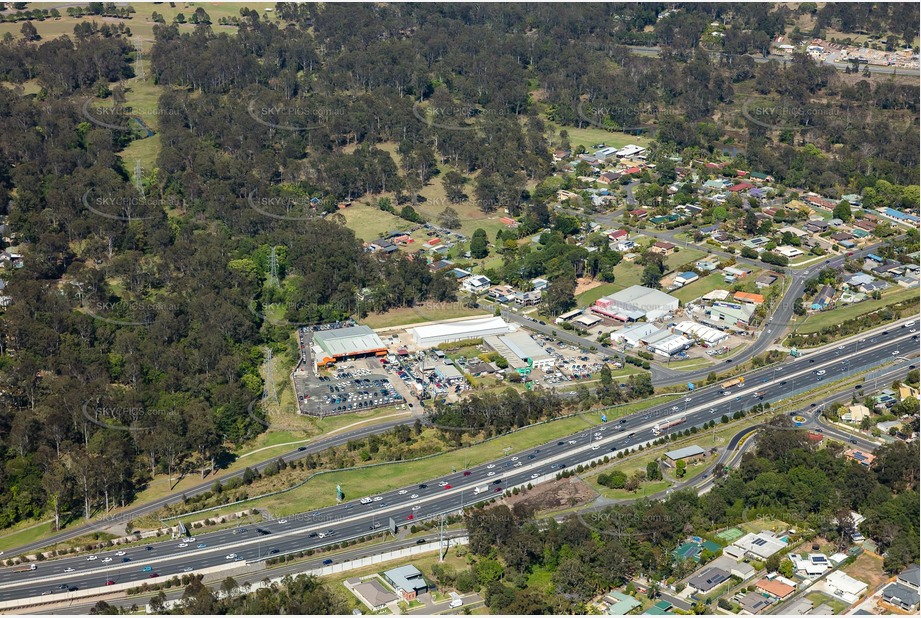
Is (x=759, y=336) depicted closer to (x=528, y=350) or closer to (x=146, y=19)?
(x=528, y=350)

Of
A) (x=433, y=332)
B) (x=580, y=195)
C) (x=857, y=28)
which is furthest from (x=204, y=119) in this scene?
(x=857, y=28)

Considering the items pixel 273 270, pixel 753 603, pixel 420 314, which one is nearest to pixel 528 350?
pixel 420 314

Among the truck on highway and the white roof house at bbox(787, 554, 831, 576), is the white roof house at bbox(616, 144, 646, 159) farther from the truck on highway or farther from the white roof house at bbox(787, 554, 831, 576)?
the white roof house at bbox(787, 554, 831, 576)

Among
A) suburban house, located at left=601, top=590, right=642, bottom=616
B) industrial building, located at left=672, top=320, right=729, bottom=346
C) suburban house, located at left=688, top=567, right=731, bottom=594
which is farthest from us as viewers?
industrial building, located at left=672, top=320, right=729, bottom=346

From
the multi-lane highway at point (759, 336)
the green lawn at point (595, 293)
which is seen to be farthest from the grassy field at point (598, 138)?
the multi-lane highway at point (759, 336)

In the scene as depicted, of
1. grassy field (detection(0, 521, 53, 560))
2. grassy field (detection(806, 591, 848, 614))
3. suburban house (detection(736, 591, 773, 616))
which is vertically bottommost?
grassy field (detection(0, 521, 53, 560))

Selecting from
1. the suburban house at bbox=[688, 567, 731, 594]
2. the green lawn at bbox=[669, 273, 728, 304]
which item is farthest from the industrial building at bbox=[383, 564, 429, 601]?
the green lawn at bbox=[669, 273, 728, 304]

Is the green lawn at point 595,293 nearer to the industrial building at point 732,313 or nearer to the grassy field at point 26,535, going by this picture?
the industrial building at point 732,313
